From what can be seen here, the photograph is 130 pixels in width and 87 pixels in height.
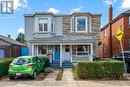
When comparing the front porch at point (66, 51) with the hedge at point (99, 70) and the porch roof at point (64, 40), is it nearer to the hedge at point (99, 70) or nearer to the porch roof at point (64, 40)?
the porch roof at point (64, 40)

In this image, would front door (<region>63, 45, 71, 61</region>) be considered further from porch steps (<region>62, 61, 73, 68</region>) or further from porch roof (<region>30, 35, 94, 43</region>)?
porch roof (<region>30, 35, 94, 43</region>)

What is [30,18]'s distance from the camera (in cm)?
3394

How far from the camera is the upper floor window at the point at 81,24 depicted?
33.3 meters

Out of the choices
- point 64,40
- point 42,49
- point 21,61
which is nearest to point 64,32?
point 64,40

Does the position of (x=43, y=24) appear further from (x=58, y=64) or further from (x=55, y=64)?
(x=58, y=64)

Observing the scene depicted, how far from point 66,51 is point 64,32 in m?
2.38

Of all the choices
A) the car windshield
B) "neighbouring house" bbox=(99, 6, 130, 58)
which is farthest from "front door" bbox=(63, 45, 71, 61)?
the car windshield

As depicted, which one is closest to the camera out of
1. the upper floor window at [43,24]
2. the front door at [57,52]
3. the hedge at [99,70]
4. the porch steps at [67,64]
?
the hedge at [99,70]

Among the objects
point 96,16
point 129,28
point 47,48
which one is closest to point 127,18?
point 129,28

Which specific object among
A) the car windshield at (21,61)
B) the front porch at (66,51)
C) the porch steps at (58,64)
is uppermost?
the front porch at (66,51)

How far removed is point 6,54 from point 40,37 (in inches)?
178

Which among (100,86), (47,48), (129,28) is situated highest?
(129,28)

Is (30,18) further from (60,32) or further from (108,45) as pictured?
(108,45)

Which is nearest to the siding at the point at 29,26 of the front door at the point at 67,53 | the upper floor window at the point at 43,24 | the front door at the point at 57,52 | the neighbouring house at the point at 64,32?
the neighbouring house at the point at 64,32
